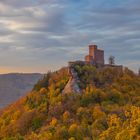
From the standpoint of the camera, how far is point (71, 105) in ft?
476

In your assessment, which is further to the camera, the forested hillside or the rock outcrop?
the rock outcrop

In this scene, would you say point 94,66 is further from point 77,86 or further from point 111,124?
point 111,124

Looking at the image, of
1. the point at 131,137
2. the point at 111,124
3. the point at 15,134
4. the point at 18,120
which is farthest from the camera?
the point at 18,120

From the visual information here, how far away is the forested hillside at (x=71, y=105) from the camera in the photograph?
4781 inches

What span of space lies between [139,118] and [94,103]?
320 ft

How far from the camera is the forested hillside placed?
12144cm

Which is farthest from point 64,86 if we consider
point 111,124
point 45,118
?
point 111,124

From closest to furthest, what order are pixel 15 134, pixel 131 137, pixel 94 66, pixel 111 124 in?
pixel 131 137 < pixel 111 124 < pixel 15 134 < pixel 94 66

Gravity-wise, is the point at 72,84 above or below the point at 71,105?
above

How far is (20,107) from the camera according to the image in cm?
16575

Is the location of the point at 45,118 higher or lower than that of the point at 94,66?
lower

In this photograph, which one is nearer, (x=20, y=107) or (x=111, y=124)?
(x=111, y=124)

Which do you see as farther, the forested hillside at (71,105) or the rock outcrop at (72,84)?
the rock outcrop at (72,84)

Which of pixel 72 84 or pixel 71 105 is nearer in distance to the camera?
pixel 71 105
